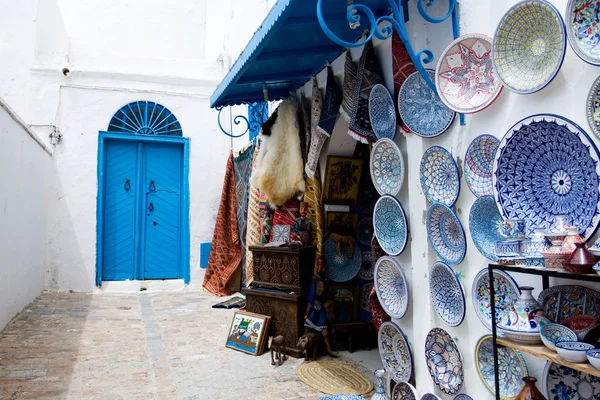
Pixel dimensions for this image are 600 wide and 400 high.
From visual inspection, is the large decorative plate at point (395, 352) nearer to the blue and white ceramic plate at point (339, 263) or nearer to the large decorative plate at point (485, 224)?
the large decorative plate at point (485, 224)

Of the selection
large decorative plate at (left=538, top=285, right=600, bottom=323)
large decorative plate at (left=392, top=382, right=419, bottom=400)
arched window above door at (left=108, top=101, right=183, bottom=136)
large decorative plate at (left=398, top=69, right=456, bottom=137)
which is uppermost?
arched window above door at (left=108, top=101, right=183, bottom=136)

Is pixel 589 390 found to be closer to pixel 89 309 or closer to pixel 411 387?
pixel 411 387

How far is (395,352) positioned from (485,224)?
105 centimetres

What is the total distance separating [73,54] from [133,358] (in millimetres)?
5452

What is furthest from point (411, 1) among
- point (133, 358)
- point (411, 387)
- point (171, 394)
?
point (133, 358)

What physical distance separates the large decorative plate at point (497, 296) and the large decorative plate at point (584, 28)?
853 millimetres

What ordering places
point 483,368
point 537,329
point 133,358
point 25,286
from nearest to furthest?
1. point 537,329
2. point 483,368
3. point 133,358
4. point 25,286

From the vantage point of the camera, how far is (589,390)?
4.85 ft

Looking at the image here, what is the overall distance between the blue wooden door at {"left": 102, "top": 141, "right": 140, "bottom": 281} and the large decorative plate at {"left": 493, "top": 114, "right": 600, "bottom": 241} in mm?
6231

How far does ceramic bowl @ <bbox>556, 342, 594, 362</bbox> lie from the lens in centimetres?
126

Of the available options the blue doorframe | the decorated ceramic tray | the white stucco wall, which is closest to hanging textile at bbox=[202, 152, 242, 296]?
the blue doorframe

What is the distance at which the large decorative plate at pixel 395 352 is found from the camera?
2.37m

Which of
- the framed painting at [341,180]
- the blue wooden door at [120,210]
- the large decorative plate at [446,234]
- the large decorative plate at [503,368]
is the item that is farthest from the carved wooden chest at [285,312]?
the blue wooden door at [120,210]

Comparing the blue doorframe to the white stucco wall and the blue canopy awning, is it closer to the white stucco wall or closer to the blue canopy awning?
the white stucco wall
